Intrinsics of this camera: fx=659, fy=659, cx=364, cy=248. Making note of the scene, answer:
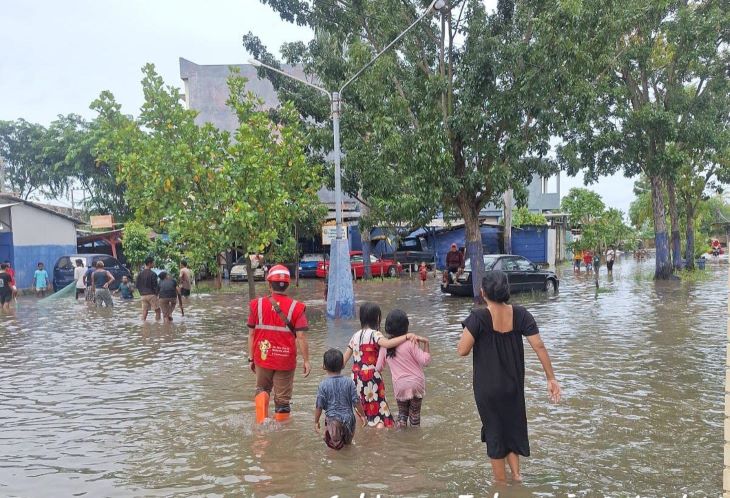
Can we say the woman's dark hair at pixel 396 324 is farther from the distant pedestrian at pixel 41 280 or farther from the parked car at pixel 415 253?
the parked car at pixel 415 253

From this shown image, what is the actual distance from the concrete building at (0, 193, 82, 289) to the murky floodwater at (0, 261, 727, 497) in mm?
15108

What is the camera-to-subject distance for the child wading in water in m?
5.98

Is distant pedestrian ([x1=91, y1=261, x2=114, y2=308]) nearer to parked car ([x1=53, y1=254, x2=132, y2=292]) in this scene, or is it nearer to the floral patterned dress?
parked car ([x1=53, y1=254, x2=132, y2=292])

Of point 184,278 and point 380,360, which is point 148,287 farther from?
point 380,360

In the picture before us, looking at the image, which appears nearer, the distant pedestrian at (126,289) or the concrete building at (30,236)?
the distant pedestrian at (126,289)

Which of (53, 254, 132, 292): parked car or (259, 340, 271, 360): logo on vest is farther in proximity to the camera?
(53, 254, 132, 292): parked car

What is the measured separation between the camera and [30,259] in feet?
91.8

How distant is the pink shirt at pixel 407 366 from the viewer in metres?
6.34

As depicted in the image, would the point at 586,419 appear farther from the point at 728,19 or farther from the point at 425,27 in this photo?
the point at 728,19

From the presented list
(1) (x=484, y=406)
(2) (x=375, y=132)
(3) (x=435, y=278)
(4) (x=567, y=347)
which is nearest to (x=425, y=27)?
(2) (x=375, y=132)

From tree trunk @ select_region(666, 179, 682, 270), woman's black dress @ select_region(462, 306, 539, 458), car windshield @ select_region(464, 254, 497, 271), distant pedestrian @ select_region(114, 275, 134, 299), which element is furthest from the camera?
tree trunk @ select_region(666, 179, 682, 270)

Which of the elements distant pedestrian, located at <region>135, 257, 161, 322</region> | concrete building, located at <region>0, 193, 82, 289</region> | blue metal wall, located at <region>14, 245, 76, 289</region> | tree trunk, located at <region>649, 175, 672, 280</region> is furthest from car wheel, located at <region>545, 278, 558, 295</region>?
blue metal wall, located at <region>14, 245, 76, 289</region>


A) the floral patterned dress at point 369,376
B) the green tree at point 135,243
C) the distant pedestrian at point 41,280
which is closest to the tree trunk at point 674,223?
the green tree at point 135,243

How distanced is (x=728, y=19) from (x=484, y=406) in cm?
2204
